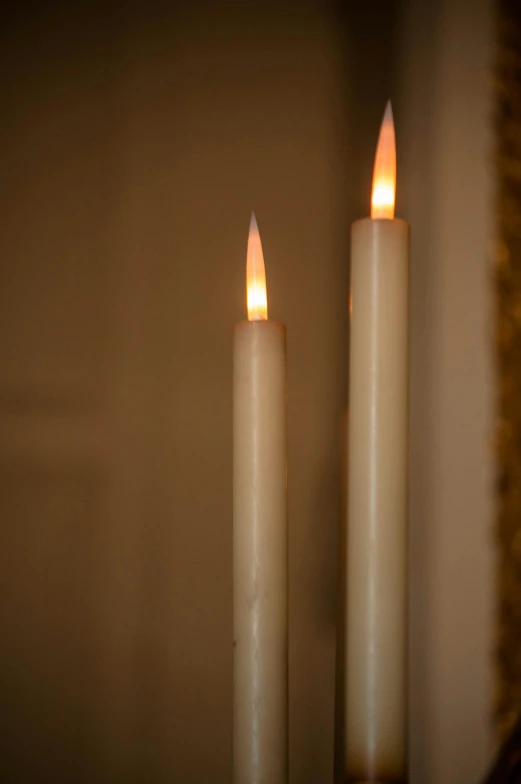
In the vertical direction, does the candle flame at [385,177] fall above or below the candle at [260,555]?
above

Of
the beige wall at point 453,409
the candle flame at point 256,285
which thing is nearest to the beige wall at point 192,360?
the beige wall at point 453,409

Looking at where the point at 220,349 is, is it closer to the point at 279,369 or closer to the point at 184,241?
the point at 184,241

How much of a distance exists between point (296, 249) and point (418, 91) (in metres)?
0.13

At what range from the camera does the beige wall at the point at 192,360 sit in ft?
1.41

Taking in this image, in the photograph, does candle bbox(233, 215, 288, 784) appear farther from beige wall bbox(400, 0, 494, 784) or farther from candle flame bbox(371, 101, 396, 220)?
beige wall bbox(400, 0, 494, 784)

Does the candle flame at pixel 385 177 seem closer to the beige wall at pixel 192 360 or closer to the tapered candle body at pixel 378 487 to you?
the tapered candle body at pixel 378 487

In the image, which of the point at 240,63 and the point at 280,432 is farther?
the point at 240,63

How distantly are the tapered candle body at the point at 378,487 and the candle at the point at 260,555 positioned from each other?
33 mm

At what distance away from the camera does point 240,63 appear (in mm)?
484

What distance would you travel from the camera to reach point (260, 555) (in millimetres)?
260

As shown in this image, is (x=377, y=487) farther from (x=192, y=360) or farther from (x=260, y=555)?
(x=192, y=360)

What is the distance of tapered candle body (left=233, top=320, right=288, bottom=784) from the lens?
26cm

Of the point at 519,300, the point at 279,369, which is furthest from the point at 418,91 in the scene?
the point at 279,369

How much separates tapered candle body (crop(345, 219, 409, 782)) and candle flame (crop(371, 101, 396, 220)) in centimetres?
2
